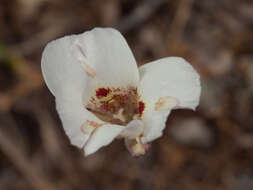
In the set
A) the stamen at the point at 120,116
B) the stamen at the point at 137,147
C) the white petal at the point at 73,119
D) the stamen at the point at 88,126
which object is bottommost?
the stamen at the point at 120,116

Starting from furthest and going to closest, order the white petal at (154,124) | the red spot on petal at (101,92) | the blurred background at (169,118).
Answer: the blurred background at (169,118), the red spot on petal at (101,92), the white petal at (154,124)

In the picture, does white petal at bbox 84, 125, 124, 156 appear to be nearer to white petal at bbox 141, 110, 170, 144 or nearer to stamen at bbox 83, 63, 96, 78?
white petal at bbox 141, 110, 170, 144

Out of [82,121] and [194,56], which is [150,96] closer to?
[82,121]

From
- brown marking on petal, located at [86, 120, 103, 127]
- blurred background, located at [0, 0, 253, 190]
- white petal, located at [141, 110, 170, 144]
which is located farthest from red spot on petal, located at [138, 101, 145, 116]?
blurred background, located at [0, 0, 253, 190]

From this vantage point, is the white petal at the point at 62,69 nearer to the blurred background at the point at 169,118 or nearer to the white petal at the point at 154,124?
the white petal at the point at 154,124

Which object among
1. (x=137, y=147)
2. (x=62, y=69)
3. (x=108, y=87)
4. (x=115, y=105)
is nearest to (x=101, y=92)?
(x=108, y=87)

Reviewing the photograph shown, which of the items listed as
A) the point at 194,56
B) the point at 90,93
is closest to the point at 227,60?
the point at 194,56

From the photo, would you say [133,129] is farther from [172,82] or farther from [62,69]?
[62,69]

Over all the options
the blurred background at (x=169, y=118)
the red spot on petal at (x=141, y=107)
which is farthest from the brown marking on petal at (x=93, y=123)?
the blurred background at (x=169, y=118)
